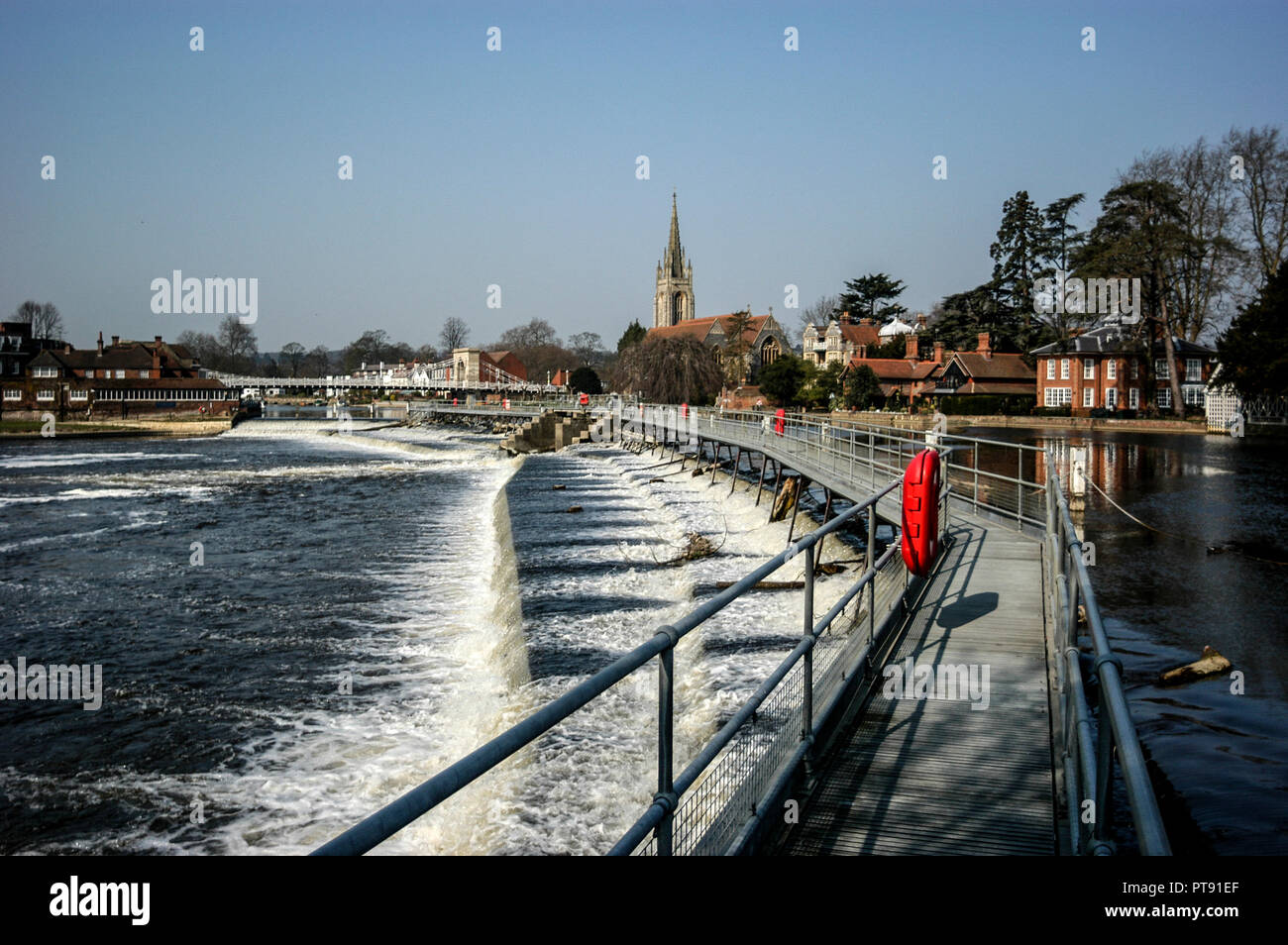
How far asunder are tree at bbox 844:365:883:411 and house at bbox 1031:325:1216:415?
41.9 ft

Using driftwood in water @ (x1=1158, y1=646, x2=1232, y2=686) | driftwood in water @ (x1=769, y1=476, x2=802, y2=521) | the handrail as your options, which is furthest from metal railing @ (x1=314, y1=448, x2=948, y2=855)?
driftwood in water @ (x1=769, y1=476, x2=802, y2=521)

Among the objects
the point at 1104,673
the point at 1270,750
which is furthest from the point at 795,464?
the point at 1104,673

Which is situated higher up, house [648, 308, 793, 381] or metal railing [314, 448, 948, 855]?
house [648, 308, 793, 381]

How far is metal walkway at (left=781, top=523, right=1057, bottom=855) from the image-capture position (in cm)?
448

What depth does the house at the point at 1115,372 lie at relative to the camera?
64.4 m

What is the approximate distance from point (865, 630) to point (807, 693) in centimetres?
217

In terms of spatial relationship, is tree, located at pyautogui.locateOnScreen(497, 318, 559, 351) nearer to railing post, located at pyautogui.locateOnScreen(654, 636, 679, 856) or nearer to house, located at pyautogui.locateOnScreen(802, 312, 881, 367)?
house, located at pyautogui.locateOnScreen(802, 312, 881, 367)

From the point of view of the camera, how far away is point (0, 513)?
3033cm

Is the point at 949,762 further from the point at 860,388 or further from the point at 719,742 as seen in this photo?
the point at 860,388

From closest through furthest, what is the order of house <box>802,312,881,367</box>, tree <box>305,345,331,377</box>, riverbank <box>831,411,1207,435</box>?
riverbank <box>831,411,1207,435</box>
house <box>802,312,881,367</box>
tree <box>305,345,331,377</box>

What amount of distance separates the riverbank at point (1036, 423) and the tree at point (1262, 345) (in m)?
6.37

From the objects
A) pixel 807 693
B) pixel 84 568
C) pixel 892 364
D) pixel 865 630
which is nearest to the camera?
pixel 807 693

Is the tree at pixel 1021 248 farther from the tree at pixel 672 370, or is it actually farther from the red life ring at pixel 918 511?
the red life ring at pixel 918 511

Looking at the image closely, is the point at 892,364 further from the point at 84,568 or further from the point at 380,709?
the point at 380,709
